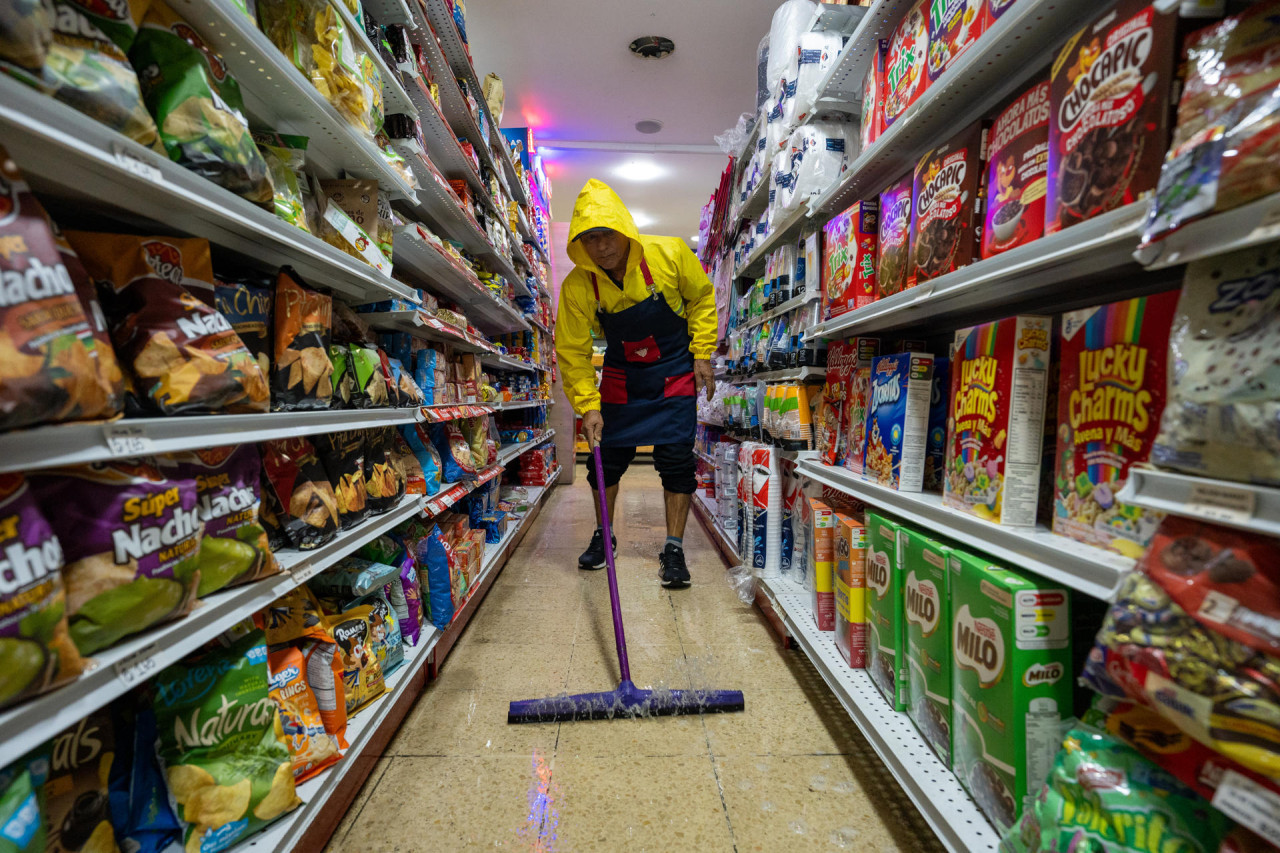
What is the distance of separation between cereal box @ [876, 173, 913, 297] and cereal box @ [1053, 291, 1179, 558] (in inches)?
22.9

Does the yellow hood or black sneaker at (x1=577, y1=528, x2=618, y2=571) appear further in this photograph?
black sneaker at (x1=577, y1=528, x2=618, y2=571)

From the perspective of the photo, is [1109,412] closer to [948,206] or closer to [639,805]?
[948,206]

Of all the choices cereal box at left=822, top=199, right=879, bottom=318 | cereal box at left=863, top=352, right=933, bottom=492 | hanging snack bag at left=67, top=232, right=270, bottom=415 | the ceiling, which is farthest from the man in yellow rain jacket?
the ceiling

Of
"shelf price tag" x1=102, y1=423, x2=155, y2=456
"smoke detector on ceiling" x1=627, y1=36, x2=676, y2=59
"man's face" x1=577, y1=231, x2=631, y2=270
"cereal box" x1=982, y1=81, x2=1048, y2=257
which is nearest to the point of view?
"shelf price tag" x1=102, y1=423, x2=155, y2=456

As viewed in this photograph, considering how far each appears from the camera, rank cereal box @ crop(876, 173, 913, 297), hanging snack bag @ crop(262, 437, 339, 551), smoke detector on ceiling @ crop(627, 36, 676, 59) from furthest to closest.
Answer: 1. smoke detector on ceiling @ crop(627, 36, 676, 59)
2. cereal box @ crop(876, 173, 913, 297)
3. hanging snack bag @ crop(262, 437, 339, 551)

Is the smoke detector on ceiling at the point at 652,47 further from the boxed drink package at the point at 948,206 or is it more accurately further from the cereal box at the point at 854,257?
the boxed drink package at the point at 948,206

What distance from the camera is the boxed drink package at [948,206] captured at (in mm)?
1175

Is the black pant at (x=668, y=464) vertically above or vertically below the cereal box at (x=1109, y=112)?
below

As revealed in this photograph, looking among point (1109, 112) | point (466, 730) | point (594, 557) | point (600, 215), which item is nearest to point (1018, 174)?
point (1109, 112)

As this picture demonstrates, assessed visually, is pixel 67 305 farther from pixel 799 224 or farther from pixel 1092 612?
pixel 799 224

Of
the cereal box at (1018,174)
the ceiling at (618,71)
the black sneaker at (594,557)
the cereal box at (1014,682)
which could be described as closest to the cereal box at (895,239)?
the cereal box at (1018,174)

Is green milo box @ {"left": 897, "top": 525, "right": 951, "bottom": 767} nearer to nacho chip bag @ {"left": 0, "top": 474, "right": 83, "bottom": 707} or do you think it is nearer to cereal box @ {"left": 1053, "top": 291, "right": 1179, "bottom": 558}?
cereal box @ {"left": 1053, "top": 291, "right": 1179, "bottom": 558}

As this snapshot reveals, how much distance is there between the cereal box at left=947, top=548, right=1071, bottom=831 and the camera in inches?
34.1

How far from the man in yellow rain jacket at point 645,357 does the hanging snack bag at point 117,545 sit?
1.96 metres
